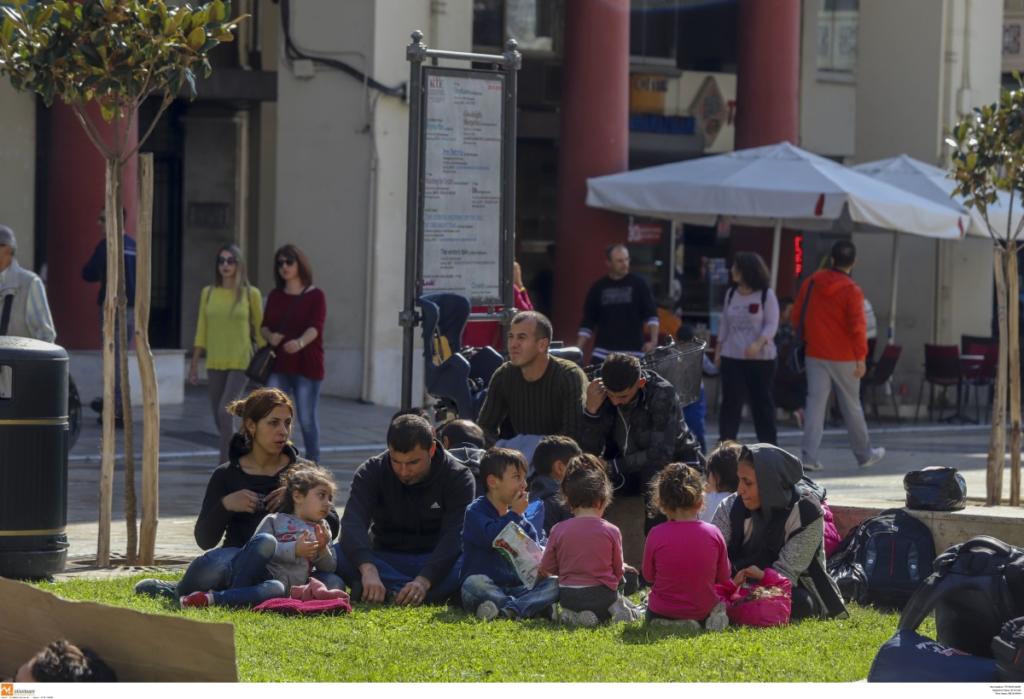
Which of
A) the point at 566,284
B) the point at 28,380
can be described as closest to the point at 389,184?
the point at 566,284

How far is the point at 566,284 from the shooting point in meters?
20.7

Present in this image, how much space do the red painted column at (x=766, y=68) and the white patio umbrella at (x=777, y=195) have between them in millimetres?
2699

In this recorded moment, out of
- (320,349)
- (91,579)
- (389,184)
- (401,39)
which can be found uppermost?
(401,39)

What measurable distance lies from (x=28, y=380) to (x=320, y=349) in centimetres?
427

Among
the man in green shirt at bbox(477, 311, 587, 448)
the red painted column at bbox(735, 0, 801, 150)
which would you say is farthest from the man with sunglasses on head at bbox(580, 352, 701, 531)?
the red painted column at bbox(735, 0, 801, 150)

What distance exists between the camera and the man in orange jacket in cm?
1429

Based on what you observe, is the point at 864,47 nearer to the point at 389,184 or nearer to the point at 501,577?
the point at 389,184

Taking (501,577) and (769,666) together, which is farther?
(501,577)

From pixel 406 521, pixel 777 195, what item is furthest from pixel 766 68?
pixel 406 521

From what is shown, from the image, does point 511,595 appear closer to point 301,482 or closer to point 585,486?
point 585,486

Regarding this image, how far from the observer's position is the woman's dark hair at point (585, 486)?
8.20 meters

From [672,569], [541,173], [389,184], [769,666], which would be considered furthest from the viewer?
[541,173]

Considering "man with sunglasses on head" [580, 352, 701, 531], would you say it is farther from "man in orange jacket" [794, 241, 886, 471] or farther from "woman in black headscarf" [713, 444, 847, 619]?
"man in orange jacket" [794, 241, 886, 471]

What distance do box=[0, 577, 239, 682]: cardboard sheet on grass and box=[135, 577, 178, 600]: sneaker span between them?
102 inches
